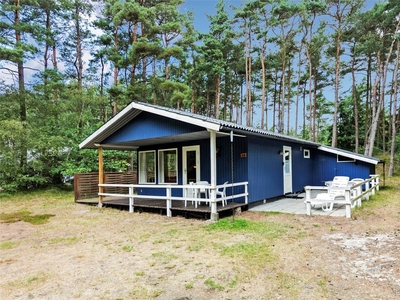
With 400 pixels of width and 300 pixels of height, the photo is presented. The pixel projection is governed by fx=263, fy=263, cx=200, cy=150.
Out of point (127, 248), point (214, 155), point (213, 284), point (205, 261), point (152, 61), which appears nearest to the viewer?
point (213, 284)

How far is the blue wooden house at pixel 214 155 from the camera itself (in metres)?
7.38

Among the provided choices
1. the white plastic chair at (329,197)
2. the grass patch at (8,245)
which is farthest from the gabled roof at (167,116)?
the grass patch at (8,245)

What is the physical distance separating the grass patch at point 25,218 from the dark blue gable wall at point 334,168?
11.1m

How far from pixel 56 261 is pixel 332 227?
207 inches

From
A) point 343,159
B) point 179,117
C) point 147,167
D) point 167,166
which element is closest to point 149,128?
point 179,117

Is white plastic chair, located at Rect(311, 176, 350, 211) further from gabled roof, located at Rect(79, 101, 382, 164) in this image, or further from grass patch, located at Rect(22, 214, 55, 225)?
A: grass patch, located at Rect(22, 214, 55, 225)

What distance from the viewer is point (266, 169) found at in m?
8.84

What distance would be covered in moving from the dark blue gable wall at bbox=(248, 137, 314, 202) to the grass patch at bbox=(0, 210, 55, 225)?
244 inches

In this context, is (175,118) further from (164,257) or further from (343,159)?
(343,159)

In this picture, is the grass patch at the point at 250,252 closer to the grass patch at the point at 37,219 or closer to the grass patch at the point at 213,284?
the grass patch at the point at 213,284

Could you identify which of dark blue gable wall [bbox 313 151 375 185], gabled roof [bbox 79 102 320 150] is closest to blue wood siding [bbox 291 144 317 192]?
dark blue gable wall [bbox 313 151 375 185]

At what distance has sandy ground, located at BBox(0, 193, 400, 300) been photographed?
297 cm

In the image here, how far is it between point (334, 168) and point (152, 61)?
12.0m

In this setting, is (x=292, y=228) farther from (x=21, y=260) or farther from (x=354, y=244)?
(x=21, y=260)
